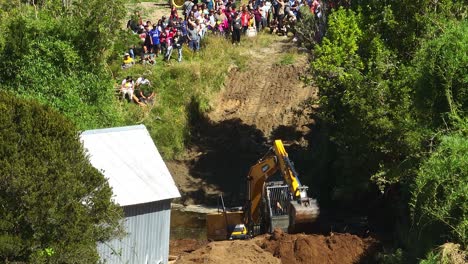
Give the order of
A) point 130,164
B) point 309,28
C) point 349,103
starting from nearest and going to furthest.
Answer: point 130,164, point 349,103, point 309,28

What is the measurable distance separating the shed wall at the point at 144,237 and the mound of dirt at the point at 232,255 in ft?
2.56

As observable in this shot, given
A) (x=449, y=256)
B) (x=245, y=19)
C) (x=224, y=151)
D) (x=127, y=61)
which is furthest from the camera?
(x=245, y=19)

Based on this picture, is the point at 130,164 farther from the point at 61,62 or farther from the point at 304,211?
the point at 61,62

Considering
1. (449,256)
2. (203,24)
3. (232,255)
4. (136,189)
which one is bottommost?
(449,256)

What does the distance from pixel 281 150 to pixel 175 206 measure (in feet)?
29.9

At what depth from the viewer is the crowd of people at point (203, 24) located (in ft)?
127

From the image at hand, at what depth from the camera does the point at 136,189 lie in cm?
2309

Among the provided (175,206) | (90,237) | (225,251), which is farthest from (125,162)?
(175,206)

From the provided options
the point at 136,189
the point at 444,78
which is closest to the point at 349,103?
the point at 444,78

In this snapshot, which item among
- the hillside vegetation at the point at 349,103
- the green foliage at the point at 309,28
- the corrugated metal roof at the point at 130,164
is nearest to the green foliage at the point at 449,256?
the hillside vegetation at the point at 349,103

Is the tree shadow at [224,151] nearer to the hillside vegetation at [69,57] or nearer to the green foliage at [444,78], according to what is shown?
the hillside vegetation at [69,57]

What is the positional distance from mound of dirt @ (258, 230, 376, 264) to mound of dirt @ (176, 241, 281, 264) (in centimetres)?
36

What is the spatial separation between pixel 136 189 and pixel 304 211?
4639 millimetres

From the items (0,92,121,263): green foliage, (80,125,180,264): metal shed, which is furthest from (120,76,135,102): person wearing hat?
(0,92,121,263): green foliage
